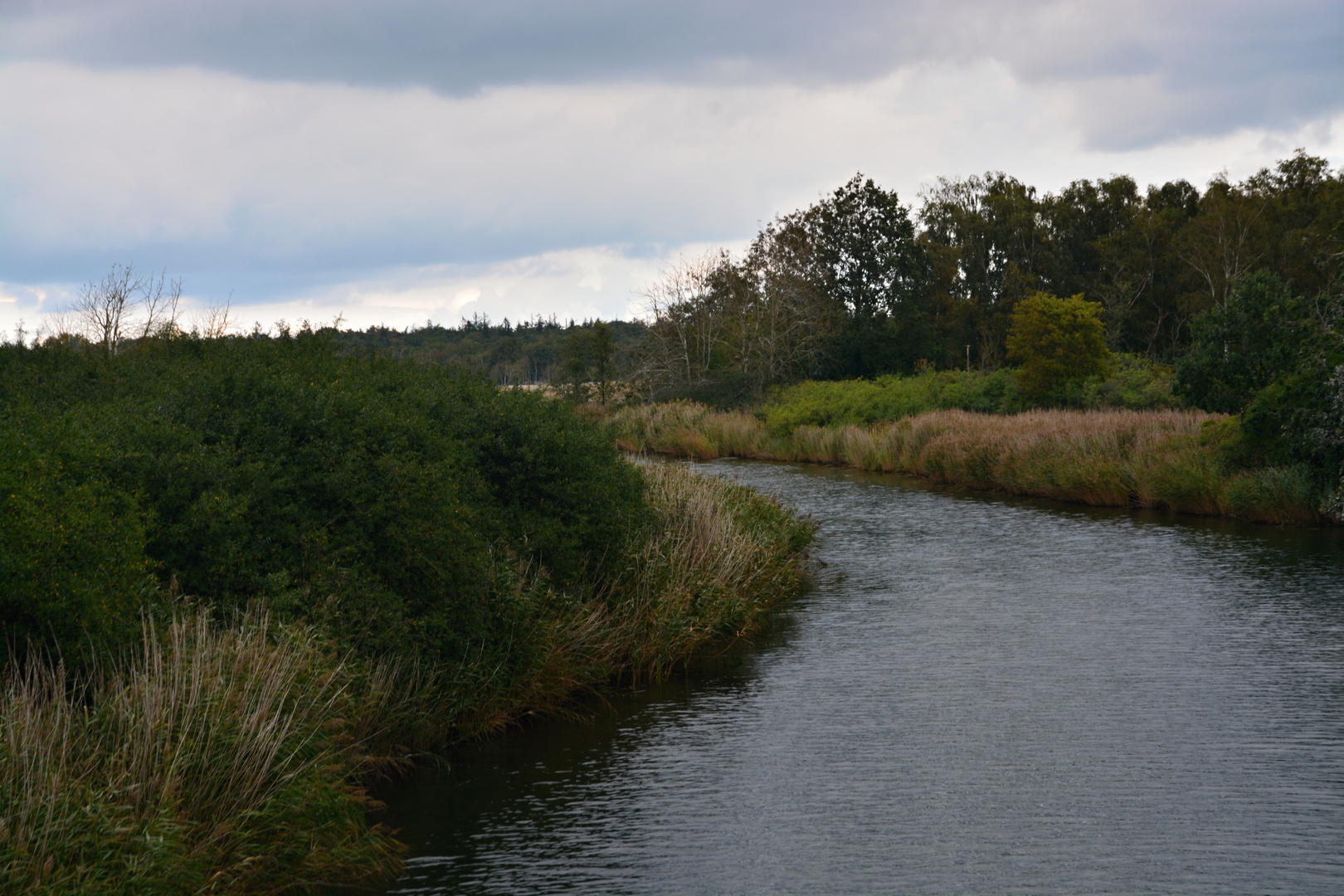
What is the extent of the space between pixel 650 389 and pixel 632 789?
43.8m

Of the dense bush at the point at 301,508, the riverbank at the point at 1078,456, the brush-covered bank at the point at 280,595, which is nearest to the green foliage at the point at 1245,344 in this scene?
the riverbank at the point at 1078,456

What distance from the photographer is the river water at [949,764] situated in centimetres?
670

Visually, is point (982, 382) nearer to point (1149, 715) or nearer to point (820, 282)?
point (820, 282)

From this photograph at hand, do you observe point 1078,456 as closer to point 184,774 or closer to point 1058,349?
point 1058,349

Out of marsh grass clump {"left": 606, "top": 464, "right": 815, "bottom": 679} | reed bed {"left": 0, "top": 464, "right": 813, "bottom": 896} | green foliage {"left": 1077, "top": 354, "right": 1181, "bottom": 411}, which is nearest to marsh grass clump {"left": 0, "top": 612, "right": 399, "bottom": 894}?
reed bed {"left": 0, "top": 464, "right": 813, "bottom": 896}

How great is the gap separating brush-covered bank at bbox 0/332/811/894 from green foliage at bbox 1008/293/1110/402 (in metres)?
28.1

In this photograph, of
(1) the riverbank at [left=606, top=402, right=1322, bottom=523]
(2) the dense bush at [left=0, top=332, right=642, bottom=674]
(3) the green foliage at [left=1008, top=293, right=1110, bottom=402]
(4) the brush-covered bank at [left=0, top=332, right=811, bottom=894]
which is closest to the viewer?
(4) the brush-covered bank at [left=0, top=332, right=811, bottom=894]

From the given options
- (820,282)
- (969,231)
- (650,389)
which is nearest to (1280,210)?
(969,231)

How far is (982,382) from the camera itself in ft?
137

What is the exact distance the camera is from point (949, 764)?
8.48 meters

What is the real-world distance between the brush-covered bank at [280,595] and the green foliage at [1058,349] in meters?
28.1

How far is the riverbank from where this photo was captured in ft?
70.0

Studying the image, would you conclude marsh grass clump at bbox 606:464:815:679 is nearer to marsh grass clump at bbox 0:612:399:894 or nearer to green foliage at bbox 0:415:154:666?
marsh grass clump at bbox 0:612:399:894

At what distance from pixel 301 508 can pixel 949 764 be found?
18.1ft
